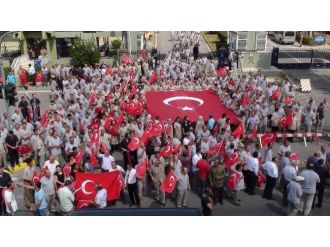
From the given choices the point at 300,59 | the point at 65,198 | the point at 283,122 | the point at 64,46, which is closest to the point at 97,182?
the point at 65,198

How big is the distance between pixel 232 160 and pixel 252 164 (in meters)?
0.61

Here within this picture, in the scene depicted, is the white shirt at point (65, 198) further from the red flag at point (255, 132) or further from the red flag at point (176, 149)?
the red flag at point (255, 132)

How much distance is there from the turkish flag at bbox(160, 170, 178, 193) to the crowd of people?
0.16m

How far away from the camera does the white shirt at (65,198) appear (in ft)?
33.4

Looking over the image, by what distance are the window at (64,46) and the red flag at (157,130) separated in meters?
19.8

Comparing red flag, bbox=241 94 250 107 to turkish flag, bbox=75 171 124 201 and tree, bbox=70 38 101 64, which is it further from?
tree, bbox=70 38 101 64

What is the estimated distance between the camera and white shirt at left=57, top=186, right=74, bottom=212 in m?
10.2

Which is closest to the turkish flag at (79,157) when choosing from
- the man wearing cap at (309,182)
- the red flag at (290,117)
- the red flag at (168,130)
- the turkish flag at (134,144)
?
the turkish flag at (134,144)

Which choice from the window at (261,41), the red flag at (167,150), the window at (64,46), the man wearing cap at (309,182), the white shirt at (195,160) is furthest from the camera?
the window at (64,46)

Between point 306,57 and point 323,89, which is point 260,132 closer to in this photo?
point 323,89

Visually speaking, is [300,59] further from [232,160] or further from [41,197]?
[41,197]

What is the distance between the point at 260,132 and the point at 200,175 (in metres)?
5.59

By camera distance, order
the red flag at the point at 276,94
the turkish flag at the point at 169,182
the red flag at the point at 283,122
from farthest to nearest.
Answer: the red flag at the point at 276,94
the red flag at the point at 283,122
the turkish flag at the point at 169,182

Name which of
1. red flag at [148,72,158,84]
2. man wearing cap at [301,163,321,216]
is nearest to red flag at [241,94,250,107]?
red flag at [148,72,158,84]
